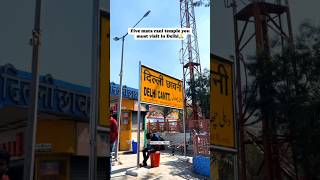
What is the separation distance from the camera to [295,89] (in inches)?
261

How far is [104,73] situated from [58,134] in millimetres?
757

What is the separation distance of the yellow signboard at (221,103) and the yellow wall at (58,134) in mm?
4024

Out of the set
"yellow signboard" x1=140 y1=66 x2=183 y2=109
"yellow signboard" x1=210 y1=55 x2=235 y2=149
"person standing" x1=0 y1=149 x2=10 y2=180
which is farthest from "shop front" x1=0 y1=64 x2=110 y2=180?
"yellow signboard" x1=140 y1=66 x2=183 y2=109

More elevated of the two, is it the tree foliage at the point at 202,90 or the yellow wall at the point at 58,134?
the tree foliage at the point at 202,90

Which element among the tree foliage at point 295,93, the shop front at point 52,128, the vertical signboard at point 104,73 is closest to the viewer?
the shop front at point 52,128

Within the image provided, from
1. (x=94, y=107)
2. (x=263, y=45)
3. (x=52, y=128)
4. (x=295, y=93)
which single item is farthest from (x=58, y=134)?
(x=263, y=45)

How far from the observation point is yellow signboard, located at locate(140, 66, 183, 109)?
39.1 ft

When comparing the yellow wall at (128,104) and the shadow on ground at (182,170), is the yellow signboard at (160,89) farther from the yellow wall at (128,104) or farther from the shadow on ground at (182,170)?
the yellow wall at (128,104)

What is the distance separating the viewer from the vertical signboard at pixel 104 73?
426 centimetres

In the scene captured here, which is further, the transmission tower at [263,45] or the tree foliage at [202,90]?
the tree foliage at [202,90]

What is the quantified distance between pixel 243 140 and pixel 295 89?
52.0 inches

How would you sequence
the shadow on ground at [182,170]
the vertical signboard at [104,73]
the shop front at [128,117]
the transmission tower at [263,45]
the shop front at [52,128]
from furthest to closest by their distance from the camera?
→ the shop front at [128,117]
the shadow on ground at [182,170]
the transmission tower at [263,45]
the vertical signboard at [104,73]
the shop front at [52,128]

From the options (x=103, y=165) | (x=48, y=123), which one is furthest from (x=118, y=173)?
(x=48, y=123)

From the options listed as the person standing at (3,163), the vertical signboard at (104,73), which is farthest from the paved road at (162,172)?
the person standing at (3,163)
